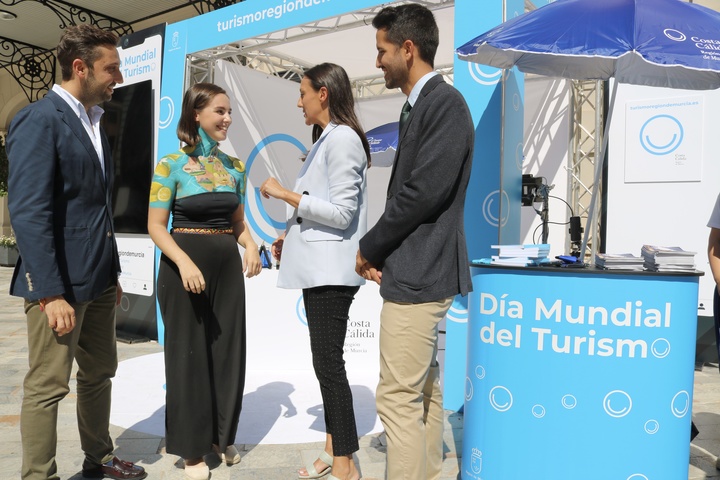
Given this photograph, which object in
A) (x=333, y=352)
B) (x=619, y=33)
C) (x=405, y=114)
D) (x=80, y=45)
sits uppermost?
(x=619, y=33)

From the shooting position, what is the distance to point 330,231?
2.55 metres

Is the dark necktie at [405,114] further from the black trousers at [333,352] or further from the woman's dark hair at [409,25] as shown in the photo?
the black trousers at [333,352]

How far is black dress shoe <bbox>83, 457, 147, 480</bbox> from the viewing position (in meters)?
2.74

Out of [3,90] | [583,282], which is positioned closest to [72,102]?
[583,282]

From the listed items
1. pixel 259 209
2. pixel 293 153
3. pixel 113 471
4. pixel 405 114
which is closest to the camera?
pixel 405 114

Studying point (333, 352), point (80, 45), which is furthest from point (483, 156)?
point (80, 45)

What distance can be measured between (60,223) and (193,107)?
2.67 feet

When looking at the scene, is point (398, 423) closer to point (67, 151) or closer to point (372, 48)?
point (67, 151)

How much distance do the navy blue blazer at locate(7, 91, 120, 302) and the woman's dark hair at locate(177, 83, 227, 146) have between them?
0.42 meters

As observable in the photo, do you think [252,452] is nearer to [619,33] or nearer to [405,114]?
[405,114]

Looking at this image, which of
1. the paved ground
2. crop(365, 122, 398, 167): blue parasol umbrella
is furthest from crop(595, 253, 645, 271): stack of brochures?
crop(365, 122, 398, 167): blue parasol umbrella

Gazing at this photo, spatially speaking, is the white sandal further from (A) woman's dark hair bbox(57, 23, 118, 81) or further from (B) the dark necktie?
(A) woman's dark hair bbox(57, 23, 118, 81)

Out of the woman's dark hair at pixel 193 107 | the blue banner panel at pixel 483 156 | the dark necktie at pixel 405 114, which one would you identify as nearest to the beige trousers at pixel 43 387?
the woman's dark hair at pixel 193 107

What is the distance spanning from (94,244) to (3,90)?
20.9 m
